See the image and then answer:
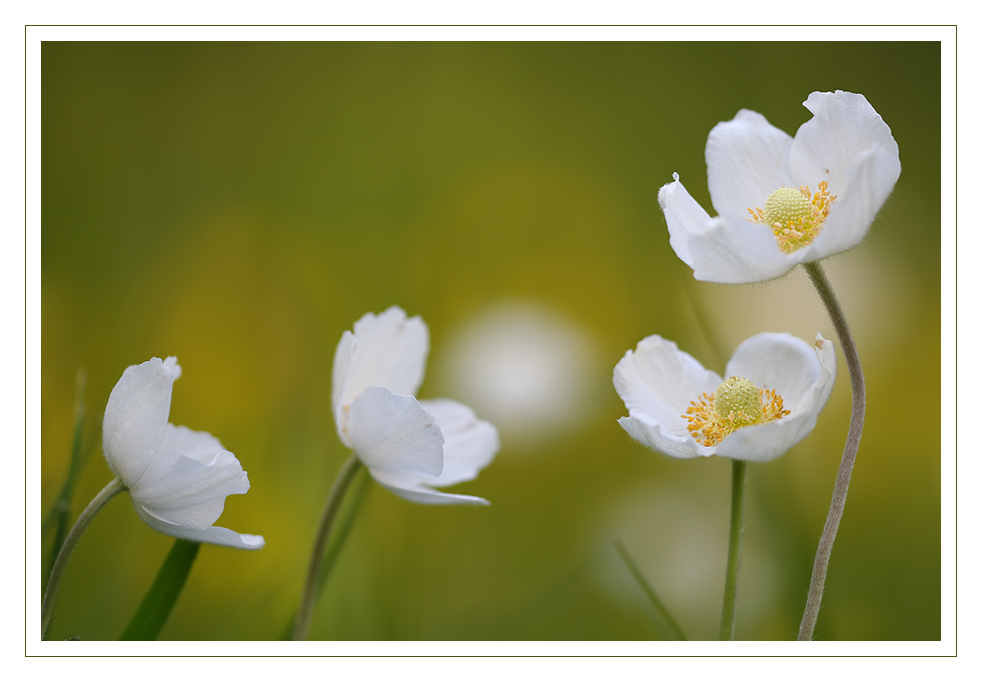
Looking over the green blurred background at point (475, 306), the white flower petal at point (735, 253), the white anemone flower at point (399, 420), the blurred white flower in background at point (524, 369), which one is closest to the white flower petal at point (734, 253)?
the white flower petal at point (735, 253)

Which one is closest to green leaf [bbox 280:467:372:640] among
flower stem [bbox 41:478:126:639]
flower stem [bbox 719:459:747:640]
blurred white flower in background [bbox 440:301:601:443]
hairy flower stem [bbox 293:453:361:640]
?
hairy flower stem [bbox 293:453:361:640]

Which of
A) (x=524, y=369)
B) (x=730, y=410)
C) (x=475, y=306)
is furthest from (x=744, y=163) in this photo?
(x=475, y=306)

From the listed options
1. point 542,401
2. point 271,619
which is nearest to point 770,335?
point 271,619

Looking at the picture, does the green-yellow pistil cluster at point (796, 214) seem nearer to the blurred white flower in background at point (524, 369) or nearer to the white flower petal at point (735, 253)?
the white flower petal at point (735, 253)

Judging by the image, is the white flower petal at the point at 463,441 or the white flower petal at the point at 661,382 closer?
the white flower petal at the point at 661,382

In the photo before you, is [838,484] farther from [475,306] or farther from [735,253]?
[475,306]

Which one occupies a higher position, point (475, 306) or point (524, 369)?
point (475, 306)
